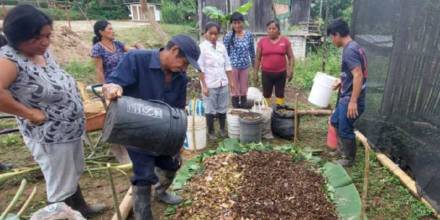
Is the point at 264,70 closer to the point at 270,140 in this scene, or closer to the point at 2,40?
the point at 270,140

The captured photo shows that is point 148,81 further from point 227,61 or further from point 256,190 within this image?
point 227,61

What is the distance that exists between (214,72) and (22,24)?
9.79ft

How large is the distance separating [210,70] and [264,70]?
1211 millimetres

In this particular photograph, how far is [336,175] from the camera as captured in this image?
Result: 12.3 feet

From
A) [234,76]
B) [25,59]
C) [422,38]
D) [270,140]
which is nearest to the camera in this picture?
[25,59]

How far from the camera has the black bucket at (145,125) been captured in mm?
→ 2104

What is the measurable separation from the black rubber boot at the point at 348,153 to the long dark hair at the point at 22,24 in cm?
361

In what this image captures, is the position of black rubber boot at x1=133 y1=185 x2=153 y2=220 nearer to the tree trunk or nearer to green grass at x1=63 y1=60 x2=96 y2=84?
green grass at x1=63 y1=60 x2=96 y2=84

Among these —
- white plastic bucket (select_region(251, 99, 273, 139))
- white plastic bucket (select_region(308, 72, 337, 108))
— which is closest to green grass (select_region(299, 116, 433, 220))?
white plastic bucket (select_region(308, 72, 337, 108))

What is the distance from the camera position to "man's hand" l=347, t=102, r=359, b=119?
3.83 metres

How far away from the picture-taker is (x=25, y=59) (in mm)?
2215

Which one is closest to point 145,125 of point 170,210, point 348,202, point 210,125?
point 170,210

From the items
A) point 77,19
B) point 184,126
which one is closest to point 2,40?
point 184,126

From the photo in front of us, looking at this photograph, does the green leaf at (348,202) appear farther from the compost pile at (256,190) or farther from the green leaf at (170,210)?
the green leaf at (170,210)
